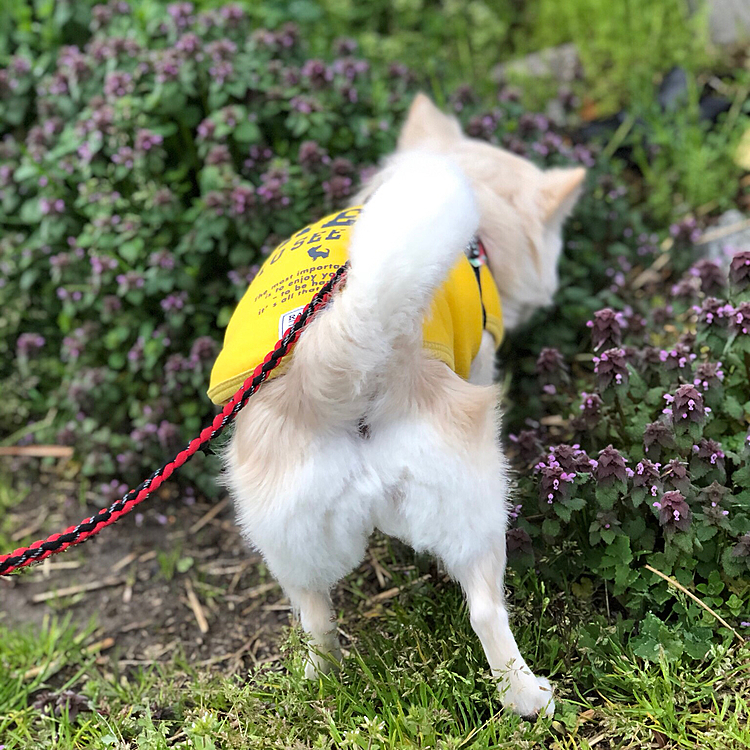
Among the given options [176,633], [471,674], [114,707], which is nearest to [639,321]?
[471,674]

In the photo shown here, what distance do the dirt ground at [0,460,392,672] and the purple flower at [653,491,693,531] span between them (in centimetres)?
95

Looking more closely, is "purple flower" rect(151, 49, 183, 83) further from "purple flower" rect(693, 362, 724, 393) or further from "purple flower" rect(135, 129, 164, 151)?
"purple flower" rect(693, 362, 724, 393)

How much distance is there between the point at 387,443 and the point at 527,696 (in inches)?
29.7

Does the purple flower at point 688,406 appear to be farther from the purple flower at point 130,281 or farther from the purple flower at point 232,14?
the purple flower at point 232,14

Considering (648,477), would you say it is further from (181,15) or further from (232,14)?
(181,15)

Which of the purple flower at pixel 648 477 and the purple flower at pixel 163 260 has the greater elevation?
the purple flower at pixel 648 477

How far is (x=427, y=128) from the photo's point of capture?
298 centimetres

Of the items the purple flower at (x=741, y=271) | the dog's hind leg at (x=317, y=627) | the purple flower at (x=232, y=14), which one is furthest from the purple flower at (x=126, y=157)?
the purple flower at (x=741, y=271)

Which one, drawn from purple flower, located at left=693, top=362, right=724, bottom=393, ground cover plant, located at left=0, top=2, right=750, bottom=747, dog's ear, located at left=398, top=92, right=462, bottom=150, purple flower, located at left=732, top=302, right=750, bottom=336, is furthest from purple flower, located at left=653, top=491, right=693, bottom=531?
dog's ear, located at left=398, top=92, right=462, bottom=150

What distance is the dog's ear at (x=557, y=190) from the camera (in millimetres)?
2814

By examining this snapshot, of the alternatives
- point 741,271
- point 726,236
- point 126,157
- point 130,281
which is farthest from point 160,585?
point 726,236

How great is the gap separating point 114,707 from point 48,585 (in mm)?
821

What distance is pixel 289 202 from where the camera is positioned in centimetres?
302

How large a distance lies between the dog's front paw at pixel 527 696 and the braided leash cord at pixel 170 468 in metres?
0.96
